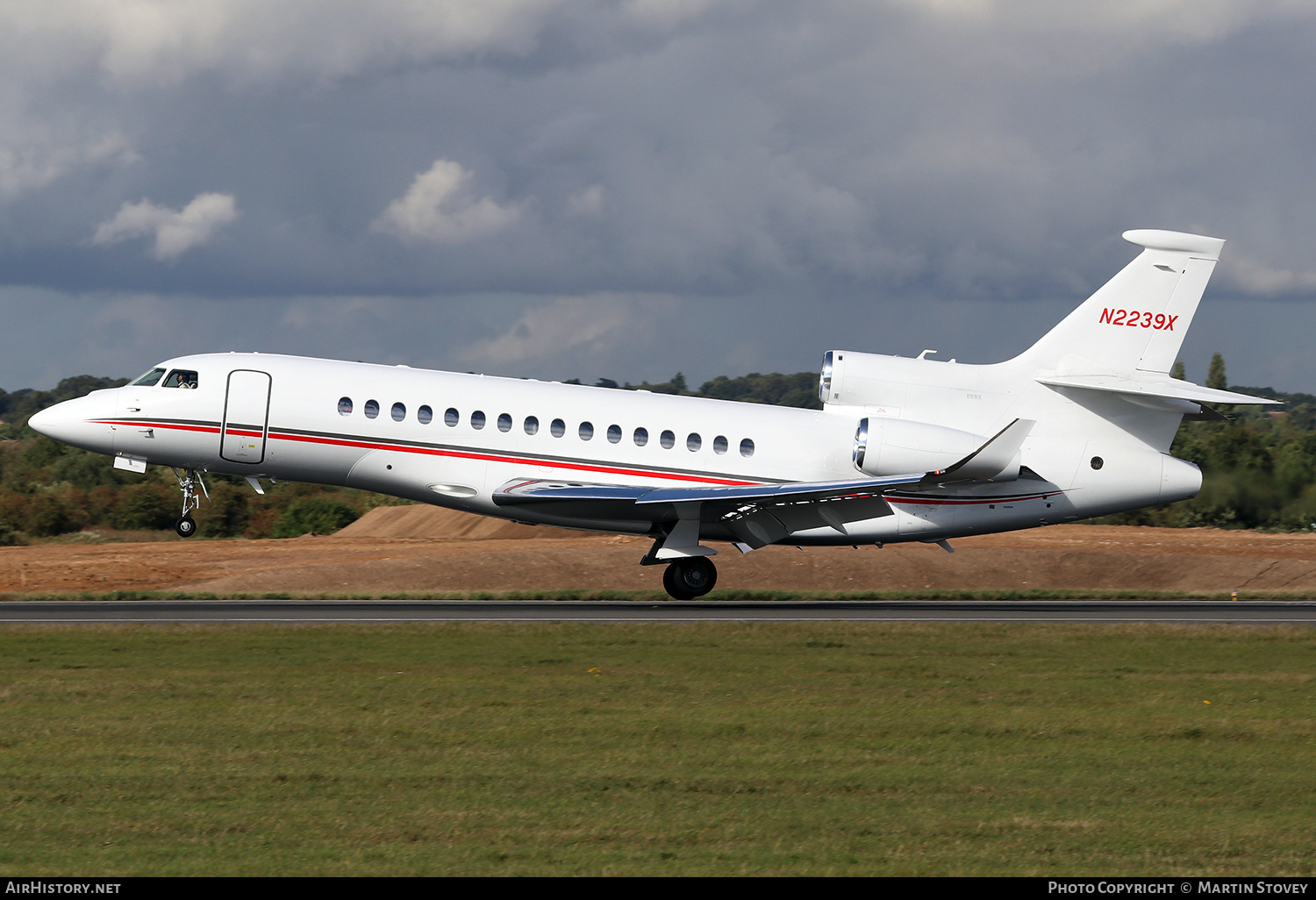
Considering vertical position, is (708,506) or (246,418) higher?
(246,418)

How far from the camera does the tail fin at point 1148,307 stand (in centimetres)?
2655

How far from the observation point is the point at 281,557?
1565 inches

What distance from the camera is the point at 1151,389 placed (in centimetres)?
2603

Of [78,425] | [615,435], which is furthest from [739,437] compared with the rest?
[78,425]

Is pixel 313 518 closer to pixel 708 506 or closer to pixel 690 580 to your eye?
pixel 690 580

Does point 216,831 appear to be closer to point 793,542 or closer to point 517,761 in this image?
point 517,761

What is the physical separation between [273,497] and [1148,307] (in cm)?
4782

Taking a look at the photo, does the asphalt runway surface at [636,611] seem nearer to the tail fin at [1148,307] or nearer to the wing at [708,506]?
the wing at [708,506]

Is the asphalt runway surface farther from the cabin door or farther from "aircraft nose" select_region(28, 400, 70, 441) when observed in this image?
"aircraft nose" select_region(28, 400, 70, 441)

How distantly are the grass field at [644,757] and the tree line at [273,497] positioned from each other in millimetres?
19558

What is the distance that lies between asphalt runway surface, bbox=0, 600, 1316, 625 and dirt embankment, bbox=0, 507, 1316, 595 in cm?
624

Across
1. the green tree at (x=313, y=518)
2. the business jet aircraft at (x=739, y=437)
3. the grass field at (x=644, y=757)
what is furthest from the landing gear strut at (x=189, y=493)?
the green tree at (x=313, y=518)

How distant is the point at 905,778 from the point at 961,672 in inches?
241

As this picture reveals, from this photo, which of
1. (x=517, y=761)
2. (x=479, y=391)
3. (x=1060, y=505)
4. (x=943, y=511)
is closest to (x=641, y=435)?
(x=479, y=391)
